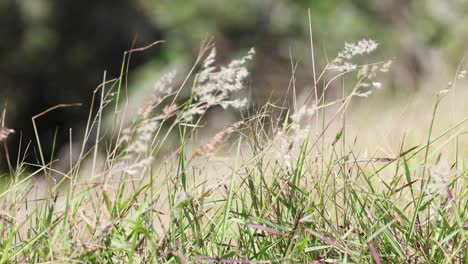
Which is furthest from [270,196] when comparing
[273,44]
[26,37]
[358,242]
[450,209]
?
[26,37]

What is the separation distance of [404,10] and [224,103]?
37.9 feet

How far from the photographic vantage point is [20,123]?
15.2 m

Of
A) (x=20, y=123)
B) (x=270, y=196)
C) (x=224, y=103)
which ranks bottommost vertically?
(x=20, y=123)

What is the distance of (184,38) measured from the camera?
13.1 metres

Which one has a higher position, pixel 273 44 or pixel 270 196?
pixel 273 44

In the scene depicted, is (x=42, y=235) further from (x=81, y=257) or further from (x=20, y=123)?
(x=20, y=123)

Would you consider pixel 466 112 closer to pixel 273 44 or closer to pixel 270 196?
pixel 270 196

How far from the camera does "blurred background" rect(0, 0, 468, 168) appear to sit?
39.5 feet

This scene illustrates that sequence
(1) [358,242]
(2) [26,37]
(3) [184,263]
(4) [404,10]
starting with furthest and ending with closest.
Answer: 1. (2) [26,37]
2. (4) [404,10]
3. (1) [358,242]
4. (3) [184,263]

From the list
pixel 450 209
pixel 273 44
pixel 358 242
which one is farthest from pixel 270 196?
pixel 273 44

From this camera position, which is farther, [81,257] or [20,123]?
[20,123]

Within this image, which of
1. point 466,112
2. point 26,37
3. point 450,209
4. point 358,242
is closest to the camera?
point 358,242

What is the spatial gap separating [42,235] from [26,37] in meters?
13.3

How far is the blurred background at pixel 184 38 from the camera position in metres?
12.1
